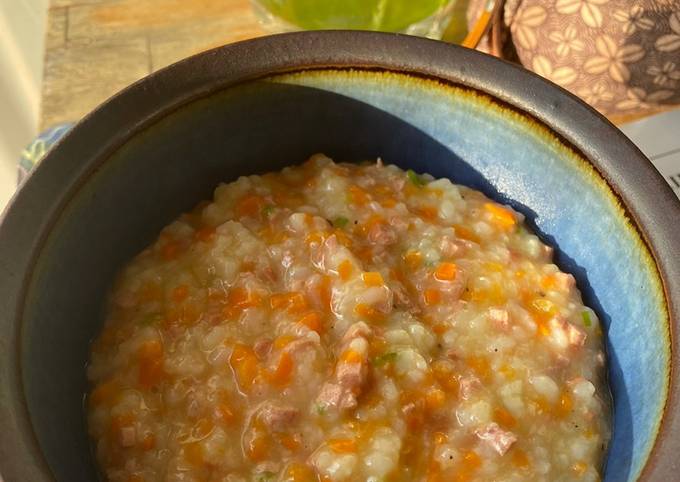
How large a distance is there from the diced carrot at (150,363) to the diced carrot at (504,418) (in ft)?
1.81

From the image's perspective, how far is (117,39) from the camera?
217cm

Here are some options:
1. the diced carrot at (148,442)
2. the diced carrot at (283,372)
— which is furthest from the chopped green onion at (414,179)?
the diced carrot at (148,442)

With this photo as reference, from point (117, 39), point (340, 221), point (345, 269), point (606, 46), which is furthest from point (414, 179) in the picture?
point (117, 39)

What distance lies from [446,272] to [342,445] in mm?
374

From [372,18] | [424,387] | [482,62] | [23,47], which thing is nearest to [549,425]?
[424,387]

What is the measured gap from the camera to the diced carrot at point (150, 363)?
1.27 metres

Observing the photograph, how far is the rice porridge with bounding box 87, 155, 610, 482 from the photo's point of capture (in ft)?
3.94

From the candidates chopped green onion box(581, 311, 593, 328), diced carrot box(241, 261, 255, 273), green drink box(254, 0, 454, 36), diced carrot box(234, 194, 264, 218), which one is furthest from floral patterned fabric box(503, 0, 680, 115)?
diced carrot box(241, 261, 255, 273)

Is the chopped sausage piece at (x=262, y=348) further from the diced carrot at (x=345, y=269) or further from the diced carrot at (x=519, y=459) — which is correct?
the diced carrot at (x=519, y=459)

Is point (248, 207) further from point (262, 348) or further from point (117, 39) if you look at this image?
point (117, 39)

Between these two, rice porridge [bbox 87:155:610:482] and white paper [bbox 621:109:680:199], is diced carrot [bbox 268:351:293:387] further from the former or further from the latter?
white paper [bbox 621:109:680:199]

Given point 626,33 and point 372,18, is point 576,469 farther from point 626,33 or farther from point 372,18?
point 372,18

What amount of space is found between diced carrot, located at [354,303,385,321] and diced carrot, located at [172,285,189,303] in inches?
12.1

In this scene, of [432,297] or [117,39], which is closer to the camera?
[432,297]
